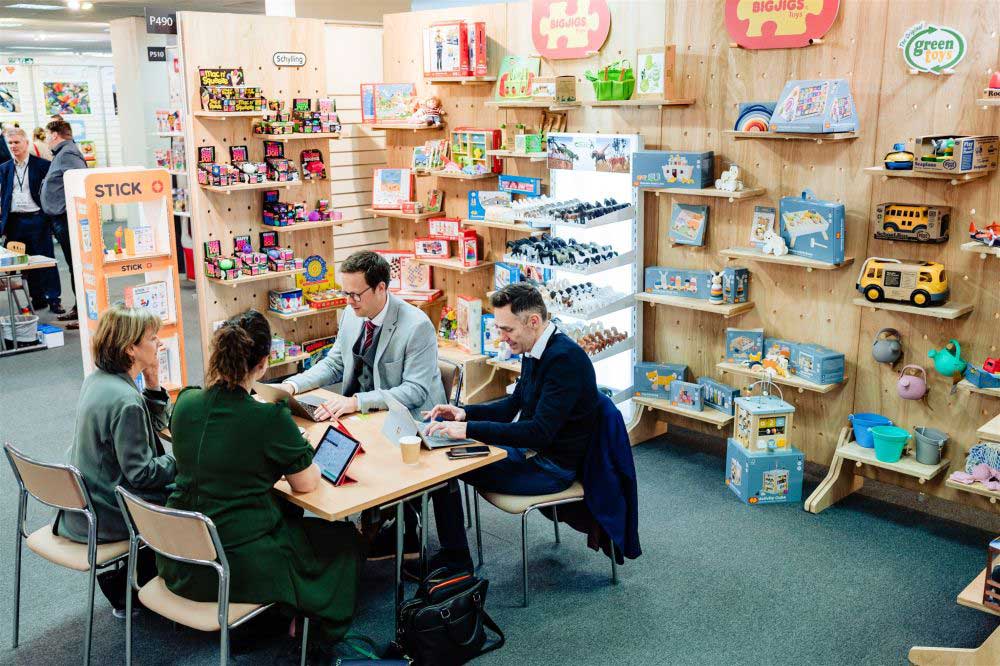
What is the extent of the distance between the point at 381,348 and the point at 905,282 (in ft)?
8.69

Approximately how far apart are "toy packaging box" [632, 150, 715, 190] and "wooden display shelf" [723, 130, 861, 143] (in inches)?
9.4

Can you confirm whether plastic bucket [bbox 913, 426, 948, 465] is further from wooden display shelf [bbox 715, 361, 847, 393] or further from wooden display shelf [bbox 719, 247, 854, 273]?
wooden display shelf [bbox 719, 247, 854, 273]

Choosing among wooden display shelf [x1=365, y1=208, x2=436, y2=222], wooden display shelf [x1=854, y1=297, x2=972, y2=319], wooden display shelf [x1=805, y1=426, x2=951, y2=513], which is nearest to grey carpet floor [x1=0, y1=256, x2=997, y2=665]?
wooden display shelf [x1=805, y1=426, x2=951, y2=513]

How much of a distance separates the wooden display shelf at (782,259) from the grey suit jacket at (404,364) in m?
1.96

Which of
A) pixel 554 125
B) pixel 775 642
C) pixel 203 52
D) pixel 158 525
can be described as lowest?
pixel 775 642

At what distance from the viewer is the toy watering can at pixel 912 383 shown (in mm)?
4672

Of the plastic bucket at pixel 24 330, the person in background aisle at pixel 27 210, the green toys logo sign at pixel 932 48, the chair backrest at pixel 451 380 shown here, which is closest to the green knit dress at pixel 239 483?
the chair backrest at pixel 451 380

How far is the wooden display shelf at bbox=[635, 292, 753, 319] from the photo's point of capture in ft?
17.3

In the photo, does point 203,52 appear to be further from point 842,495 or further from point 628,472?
point 842,495

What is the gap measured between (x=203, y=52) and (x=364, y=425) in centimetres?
360

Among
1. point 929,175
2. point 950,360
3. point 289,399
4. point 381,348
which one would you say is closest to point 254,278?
→ point 381,348

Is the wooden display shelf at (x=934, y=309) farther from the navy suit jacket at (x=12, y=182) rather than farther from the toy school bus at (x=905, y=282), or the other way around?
the navy suit jacket at (x=12, y=182)

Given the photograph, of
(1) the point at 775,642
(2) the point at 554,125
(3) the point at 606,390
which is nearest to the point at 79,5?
(2) the point at 554,125

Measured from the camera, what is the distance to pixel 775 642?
145 inches
